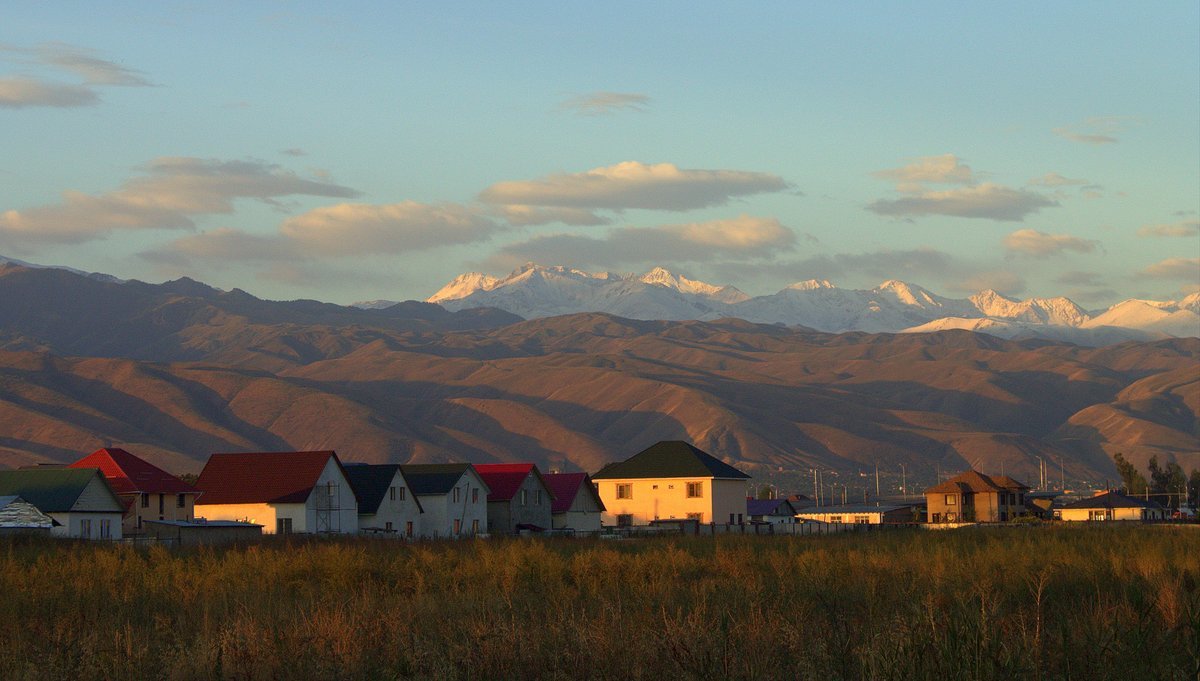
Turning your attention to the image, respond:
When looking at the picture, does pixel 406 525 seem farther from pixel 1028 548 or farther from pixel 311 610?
pixel 311 610

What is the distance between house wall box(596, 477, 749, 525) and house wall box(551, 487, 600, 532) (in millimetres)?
3086

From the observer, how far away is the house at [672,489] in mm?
83438

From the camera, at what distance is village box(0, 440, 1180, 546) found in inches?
2616

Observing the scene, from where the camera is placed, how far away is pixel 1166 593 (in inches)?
845

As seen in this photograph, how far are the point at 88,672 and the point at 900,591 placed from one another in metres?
12.9

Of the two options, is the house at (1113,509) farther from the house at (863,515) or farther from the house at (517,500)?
the house at (517,500)

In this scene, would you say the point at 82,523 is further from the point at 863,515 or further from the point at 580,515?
the point at 863,515

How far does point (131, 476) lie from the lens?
83875 mm

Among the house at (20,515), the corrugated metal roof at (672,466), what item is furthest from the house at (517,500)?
the house at (20,515)

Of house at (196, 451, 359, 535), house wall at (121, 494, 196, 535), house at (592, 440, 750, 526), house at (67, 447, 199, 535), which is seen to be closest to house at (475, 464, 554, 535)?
house at (592, 440, 750, 526)

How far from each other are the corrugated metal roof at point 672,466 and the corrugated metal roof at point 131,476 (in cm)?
2469

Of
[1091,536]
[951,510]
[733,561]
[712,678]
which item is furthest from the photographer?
[951,510]

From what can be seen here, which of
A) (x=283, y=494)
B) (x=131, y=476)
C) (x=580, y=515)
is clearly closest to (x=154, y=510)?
(x=131, y=476)

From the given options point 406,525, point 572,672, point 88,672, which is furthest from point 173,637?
point 406,525
